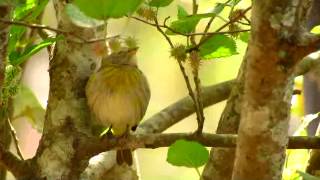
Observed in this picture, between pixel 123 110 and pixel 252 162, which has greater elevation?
pixel 252 162

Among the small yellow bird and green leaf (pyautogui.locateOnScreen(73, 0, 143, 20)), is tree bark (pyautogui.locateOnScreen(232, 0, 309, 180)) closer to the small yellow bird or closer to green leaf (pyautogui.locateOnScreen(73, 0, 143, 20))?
green leaf (pyautogui.locateOnScreen(73, 0, 143, 20))

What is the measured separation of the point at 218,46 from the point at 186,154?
17cm

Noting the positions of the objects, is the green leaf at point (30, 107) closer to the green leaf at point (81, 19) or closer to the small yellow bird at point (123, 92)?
the small yellow bird at point (123, 92)

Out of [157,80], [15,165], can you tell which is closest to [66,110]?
[15,165]

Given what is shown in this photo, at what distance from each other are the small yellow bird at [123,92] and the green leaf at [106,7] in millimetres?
722

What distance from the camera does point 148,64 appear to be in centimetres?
263

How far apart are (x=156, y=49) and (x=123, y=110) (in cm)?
114

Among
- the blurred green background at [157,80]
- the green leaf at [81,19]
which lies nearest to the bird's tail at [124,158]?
the green leaf at [81,19]

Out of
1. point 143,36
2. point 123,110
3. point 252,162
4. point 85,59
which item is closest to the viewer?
point 252,162

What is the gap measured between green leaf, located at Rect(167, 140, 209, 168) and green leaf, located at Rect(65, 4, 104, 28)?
227 mm

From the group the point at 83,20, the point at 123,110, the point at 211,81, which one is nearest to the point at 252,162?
the point at 83,20

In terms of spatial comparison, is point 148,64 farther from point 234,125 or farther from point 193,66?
point 193,66

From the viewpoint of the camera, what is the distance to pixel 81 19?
0.61 meters

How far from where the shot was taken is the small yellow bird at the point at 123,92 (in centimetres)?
137
